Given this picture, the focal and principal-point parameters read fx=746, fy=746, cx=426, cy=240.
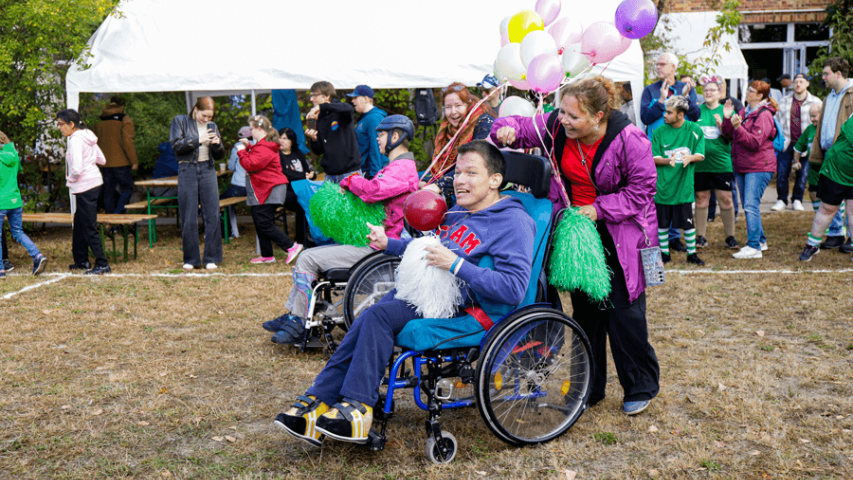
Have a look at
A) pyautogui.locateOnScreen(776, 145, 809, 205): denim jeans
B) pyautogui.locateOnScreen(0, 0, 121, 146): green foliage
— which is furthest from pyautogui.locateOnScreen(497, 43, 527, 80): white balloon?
pyautogui.locateOnScreen(776, 145, 809, 205): denim jeans

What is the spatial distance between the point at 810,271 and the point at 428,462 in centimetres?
527

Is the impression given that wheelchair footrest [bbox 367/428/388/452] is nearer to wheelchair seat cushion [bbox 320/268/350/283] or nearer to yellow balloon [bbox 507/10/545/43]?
wheelchair seat cushion [bbox 320/268/350/283]

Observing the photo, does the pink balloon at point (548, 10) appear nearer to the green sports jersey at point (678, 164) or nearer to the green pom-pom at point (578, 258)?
Answer: the green pom-pom at point (578, 258)

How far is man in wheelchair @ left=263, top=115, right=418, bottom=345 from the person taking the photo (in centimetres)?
471

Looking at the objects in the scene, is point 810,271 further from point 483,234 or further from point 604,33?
point 483,234

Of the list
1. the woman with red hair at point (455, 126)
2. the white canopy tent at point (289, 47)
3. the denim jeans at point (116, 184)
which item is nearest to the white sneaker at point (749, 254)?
the white canopy tent at point (289, 47)

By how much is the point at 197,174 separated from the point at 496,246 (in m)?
5.35

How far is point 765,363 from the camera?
15.0 ft

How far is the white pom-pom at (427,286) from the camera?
11.0 feet

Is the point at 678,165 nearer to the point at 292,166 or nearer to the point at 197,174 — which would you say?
the point at 292,166

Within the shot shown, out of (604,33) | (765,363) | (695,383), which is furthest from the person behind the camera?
(765,363)

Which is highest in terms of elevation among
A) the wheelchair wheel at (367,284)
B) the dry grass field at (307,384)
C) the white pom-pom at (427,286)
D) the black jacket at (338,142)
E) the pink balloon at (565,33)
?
the pink balloon at (565,33)

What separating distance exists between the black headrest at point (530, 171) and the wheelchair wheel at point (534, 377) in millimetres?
571

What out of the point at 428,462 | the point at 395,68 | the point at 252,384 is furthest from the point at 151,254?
the point at 428,462
